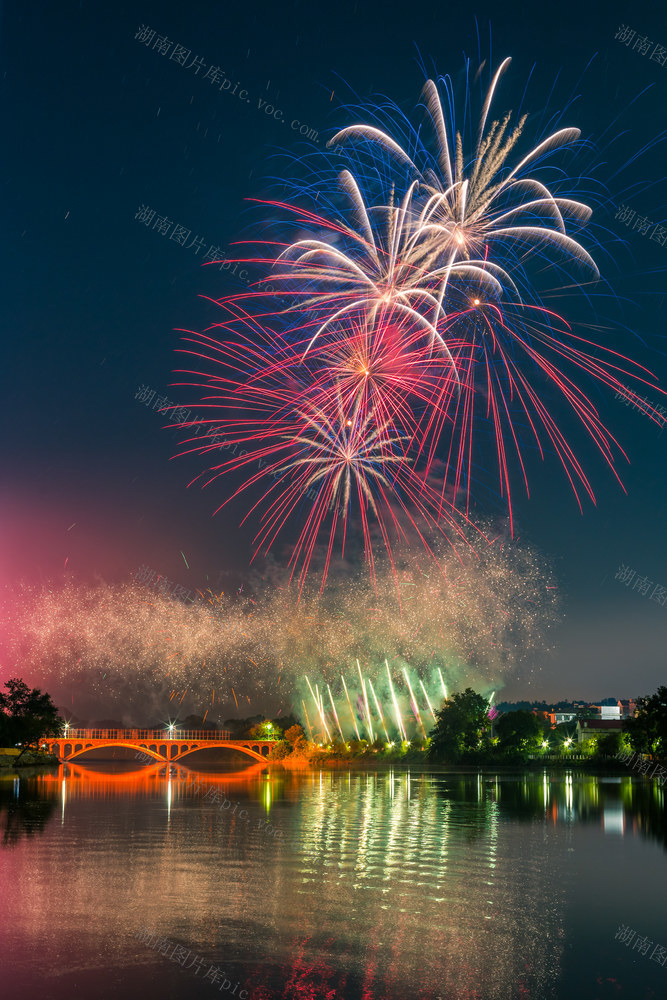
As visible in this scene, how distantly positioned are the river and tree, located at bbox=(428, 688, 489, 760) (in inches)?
2818

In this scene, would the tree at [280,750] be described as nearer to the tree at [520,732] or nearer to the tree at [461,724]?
the tree at [461,724]

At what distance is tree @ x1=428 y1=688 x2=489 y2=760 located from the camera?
4163 inches

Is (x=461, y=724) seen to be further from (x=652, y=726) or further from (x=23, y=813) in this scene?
(x=23, y=813)

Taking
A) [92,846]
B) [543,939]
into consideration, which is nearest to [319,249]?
[92,846]

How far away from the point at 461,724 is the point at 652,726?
2741 centimetres

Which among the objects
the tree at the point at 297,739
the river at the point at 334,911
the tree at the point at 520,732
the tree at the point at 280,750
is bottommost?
the tree at the point at 280,750

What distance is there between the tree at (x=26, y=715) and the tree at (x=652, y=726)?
264 feet

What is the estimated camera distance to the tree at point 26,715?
4611 inches

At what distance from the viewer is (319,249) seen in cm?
3272

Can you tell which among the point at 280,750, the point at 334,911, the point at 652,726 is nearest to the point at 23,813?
the point at 334,911

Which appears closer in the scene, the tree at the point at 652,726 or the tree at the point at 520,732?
the tree at the point at 652,726

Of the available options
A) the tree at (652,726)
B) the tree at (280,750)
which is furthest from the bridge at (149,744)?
the tree at (652,726)

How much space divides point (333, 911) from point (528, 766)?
3724 inches

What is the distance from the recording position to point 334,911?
16.8 metres
